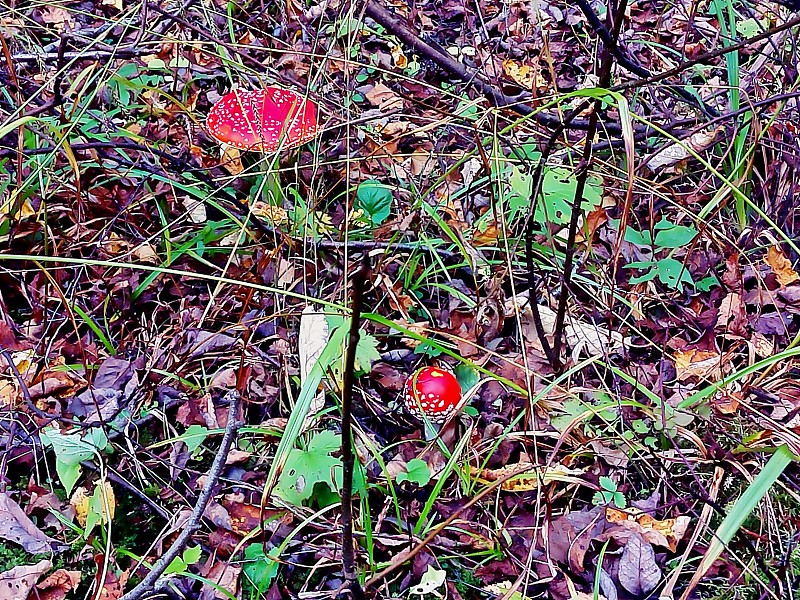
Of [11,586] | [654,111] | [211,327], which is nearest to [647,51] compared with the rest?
[654,111]

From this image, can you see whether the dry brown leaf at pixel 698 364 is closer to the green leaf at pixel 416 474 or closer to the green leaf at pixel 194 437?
the green leaf at pixel 416 474

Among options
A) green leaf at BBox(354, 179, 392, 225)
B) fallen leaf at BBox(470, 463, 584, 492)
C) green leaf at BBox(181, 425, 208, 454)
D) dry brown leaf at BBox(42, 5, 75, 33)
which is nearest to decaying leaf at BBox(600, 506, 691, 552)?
fallen leaf at BBox(470, 463, 584, 492)

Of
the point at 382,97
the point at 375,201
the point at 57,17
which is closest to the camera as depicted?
the point at 375,201

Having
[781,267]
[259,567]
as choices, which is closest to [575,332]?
[781,267]

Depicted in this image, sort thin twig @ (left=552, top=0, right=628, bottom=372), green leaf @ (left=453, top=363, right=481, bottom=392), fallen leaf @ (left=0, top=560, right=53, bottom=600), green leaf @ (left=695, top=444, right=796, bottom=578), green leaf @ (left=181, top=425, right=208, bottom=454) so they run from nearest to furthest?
green leaf @ (left=695, top=444, right=796, bottom=578) < thin twig @ (left=552, top=0, right=628, bottom=372) < fallen leaf @ (left=0, top=560, right=53, bottom=600) < green leaf @ (left=181, top=425, right=208, bottom=454) < green leaf @ (left=453, top=363, right=481, bottom=392)

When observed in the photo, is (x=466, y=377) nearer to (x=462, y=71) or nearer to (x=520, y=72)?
(x=462, y=71)

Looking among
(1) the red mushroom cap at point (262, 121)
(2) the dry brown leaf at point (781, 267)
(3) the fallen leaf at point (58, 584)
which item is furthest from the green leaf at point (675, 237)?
(3) the fallen leaf at point (58, 584)

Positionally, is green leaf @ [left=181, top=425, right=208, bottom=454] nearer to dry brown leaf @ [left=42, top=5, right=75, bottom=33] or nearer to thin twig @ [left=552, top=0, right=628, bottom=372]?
thin twig @ [left=552, top=0, right=628, bottom=372]
